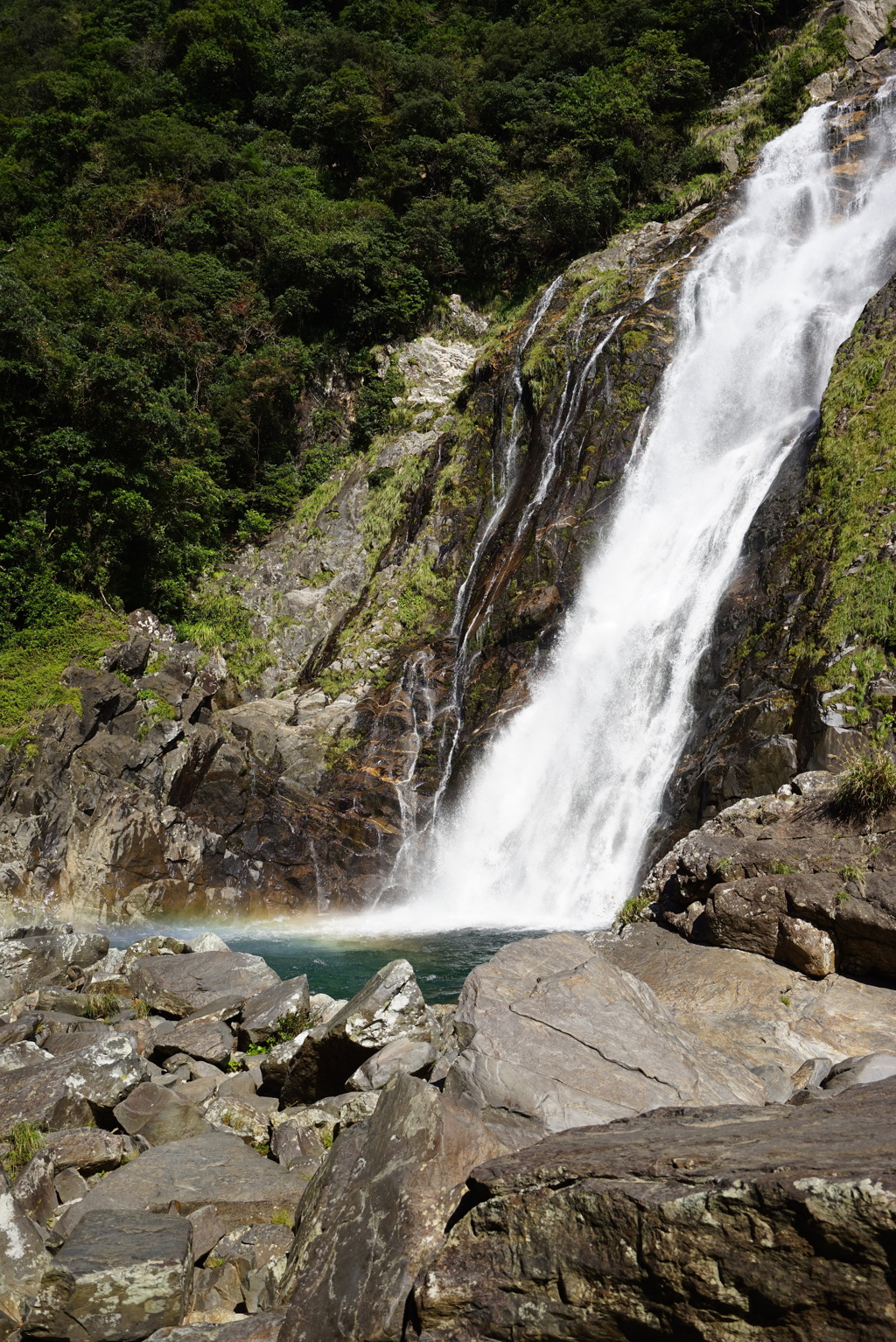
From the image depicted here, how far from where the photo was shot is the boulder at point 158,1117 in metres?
5.80

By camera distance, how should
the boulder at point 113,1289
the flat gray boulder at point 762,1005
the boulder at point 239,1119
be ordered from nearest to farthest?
the boulder at point 113,1289 → the flat gray boulder at point 762,1005 → the boulder at point 239,1119

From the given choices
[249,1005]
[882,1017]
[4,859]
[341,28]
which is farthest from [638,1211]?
[341,28]

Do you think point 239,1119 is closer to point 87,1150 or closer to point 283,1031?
point 87,1150

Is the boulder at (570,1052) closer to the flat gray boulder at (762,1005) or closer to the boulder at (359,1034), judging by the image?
the flat gray boulder at (762,1005)

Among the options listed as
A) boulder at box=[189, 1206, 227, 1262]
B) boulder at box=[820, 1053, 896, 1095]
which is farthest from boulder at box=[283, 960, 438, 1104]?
boulder at box=[820, 1053, 896, 1095]

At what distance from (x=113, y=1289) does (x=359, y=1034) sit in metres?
2.48

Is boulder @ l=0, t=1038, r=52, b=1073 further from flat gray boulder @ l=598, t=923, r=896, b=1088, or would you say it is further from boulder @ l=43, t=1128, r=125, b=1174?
flat gray boulder @ l=598, t=923, r=896, b=1088

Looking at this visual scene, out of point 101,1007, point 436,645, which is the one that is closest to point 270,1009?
point 101,1007

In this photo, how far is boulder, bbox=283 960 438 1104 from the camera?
604 centimetres

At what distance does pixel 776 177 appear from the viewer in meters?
23.6

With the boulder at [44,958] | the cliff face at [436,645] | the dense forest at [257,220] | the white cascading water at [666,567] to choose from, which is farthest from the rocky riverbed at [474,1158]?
the dense forest at [257,220]

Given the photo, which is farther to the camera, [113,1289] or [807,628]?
[807,628]

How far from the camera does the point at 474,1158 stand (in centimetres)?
354

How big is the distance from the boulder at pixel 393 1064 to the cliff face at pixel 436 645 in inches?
263
